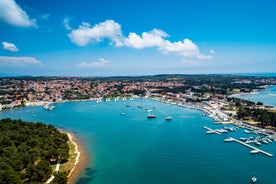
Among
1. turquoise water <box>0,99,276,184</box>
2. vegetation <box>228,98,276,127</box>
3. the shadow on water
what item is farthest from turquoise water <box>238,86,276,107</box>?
the shadow on water

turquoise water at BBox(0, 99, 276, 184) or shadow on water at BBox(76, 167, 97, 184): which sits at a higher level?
shadow on water at BBox(76, 167, 97, 184)

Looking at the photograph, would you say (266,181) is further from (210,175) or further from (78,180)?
(78,180)

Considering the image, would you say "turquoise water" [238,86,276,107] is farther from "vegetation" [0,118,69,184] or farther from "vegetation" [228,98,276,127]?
"vegetation" [0,118,69,184]

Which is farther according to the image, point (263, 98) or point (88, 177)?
point (263, 98)

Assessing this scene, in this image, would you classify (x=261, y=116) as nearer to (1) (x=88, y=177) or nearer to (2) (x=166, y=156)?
(2) (x=166, y=156)

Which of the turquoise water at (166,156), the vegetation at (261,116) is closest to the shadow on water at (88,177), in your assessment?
the turquoise water at (166,156)

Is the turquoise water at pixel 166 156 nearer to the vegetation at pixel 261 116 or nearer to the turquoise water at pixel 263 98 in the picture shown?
the vegetation at pixel 261 116

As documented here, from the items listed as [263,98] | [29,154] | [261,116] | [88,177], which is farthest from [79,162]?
[263,98]
